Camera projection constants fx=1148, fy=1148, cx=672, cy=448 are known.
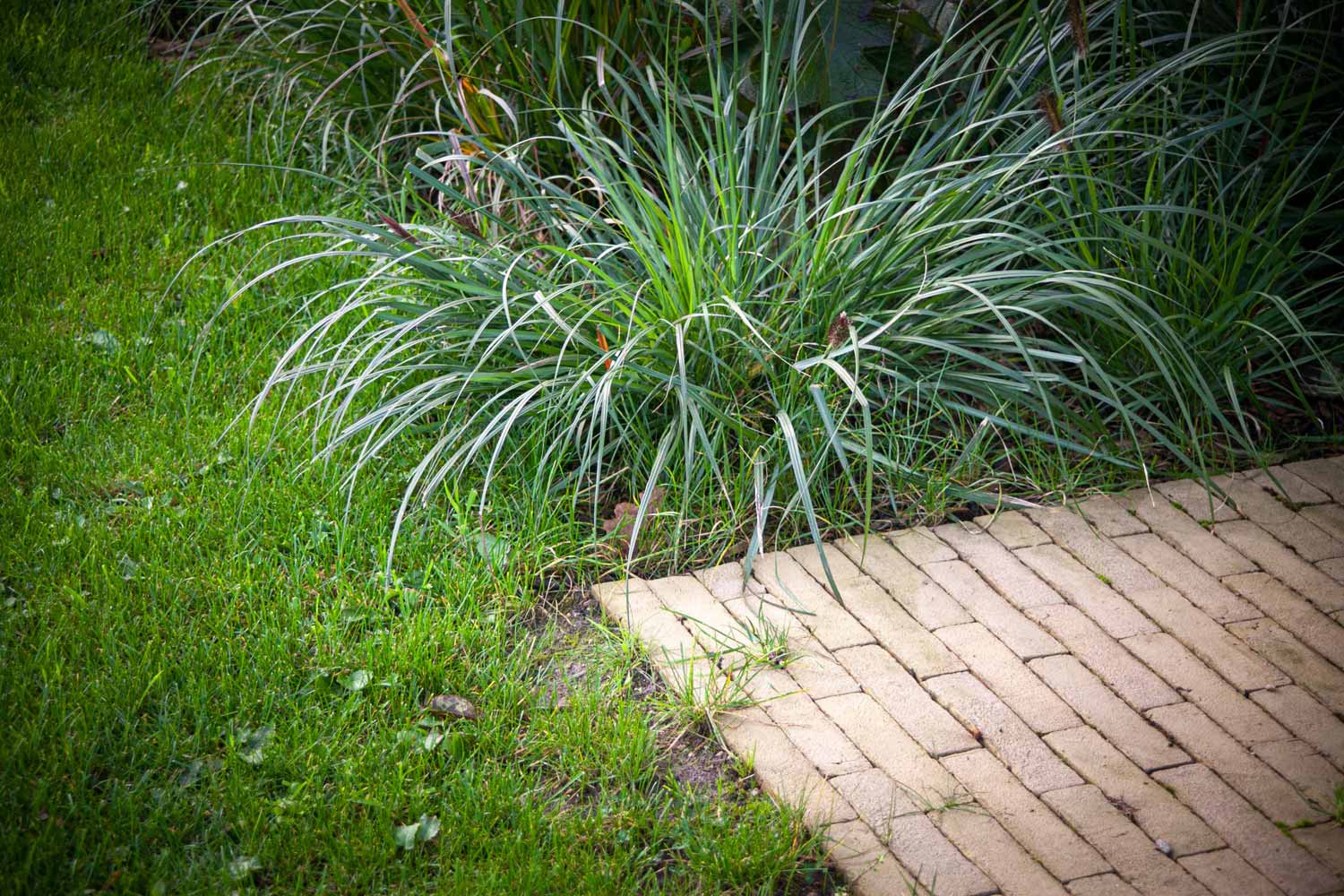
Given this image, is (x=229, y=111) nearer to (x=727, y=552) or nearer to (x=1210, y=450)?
(x=727, y=552)

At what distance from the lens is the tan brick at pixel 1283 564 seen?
9.83 feet

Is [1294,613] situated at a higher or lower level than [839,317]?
lower

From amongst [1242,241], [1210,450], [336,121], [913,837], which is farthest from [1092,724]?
[336,121]

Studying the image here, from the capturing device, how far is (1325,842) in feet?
7.54

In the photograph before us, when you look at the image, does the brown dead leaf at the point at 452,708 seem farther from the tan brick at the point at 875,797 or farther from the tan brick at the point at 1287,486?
the tan brick at the point at 1287,486

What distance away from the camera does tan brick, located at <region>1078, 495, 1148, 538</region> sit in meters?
3.25

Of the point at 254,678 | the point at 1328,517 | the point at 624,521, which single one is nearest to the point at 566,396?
the point at 624,521

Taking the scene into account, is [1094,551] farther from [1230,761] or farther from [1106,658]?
[1230,761]

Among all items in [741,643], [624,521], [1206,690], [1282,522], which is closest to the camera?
[1206,690]

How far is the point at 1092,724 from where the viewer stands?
8.48 feet

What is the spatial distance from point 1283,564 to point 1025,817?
129 cm

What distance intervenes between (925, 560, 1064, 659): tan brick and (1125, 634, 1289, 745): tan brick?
0.71ft

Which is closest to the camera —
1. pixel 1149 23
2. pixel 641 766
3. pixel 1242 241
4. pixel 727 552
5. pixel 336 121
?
pixel 641 766

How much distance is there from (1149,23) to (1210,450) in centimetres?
156
